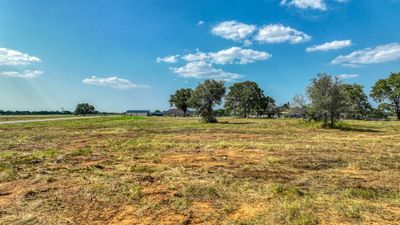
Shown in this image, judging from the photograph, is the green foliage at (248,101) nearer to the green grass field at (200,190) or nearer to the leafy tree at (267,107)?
the leafy tree at (267,107)

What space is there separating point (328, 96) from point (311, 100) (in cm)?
216

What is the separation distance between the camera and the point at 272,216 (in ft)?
16.6

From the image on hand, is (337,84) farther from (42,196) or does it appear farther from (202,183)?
(42,196)

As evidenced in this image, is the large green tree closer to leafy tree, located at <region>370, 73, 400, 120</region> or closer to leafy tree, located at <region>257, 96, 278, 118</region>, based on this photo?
leafy tree, located at <region>257, 96, 278, 118</region>

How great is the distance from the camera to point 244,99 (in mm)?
93438

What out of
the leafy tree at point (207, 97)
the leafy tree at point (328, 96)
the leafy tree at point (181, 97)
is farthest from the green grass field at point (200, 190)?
the leafy tree at point (181, 97)

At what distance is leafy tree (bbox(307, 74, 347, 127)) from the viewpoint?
102ft

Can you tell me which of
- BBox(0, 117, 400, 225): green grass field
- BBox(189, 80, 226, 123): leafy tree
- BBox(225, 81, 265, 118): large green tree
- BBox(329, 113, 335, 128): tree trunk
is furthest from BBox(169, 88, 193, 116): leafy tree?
BBox(0, 117, 400, 225): green grass field

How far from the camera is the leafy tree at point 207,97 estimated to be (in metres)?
47.1

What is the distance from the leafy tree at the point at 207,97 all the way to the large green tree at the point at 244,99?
4637 centimetres

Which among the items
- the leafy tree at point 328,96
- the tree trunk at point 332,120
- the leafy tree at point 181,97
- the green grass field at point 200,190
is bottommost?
the green grass field at point 200,190

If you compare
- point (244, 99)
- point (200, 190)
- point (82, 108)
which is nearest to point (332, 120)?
point (200, 190)

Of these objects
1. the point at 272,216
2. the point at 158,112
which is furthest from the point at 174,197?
the point at 158,112

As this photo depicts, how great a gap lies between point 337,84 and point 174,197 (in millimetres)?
30153
